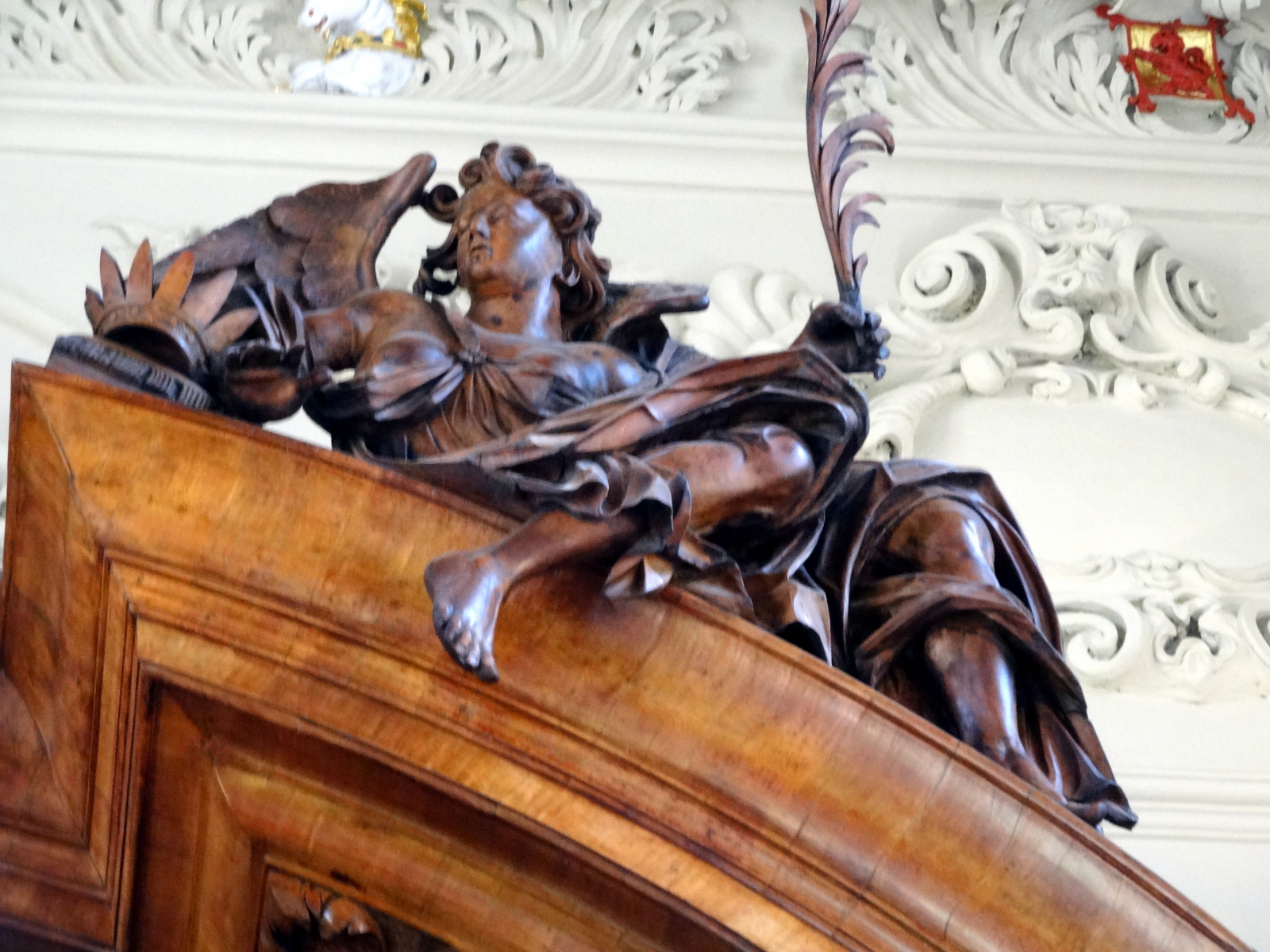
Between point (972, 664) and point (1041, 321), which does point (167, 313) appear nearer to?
point (972, 664)

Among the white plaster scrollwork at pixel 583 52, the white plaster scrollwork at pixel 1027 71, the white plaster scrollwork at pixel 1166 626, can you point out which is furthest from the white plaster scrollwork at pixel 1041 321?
the white plaster scrollwork at pixel 583 52

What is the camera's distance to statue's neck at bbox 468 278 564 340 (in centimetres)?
196

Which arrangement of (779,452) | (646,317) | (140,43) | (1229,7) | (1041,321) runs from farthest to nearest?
(1229,7) → (140,43) → (1041,321) → (646,317) → (779,452)

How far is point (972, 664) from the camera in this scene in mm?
1617

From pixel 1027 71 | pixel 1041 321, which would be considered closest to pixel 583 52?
pixel 1027 71

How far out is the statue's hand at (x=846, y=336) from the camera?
1664 mm

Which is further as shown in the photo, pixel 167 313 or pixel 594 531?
pixel 167 313

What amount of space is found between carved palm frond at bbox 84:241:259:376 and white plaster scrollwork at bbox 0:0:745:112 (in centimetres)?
207

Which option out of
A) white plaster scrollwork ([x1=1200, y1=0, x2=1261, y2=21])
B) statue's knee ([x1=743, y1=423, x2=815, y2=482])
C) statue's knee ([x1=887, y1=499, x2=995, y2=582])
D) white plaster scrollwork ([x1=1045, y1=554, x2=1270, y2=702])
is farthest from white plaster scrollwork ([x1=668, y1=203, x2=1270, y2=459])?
statue's knee ([x1=743, y1=423, x2=815, y2=482])

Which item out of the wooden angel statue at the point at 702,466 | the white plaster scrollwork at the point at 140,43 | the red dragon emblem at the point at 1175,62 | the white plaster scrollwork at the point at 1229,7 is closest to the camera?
the wooden angel statue at the point at 702,466

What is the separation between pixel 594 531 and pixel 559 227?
0.71 m

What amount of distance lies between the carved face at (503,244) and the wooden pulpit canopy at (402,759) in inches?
19.4

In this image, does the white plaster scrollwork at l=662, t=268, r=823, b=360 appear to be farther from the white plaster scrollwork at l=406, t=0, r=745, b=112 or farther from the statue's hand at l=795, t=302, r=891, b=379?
the statue's hand at l=795, t=302, r=891, b=379

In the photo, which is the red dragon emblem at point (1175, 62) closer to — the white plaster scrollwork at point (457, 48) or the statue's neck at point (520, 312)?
the white plaster scrollwork at point (457, 48)
